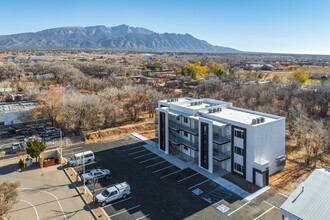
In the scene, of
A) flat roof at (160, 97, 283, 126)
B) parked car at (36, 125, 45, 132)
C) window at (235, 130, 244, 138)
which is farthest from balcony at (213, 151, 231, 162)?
parked car at (36, 125, 45, 132)

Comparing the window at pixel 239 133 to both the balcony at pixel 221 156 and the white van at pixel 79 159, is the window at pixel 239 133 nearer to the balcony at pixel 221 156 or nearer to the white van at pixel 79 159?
the balcony at pixel 221 156

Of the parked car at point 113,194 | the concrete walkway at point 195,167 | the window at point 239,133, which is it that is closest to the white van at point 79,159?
the concrete walkway at point 195,167

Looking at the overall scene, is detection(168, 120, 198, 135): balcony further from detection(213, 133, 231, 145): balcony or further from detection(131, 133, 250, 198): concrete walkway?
detection(131, 133, 250, 198): concrete walkway

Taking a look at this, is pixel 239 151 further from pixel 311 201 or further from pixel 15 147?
pixel 15 147

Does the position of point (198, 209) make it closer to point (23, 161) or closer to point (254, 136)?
point (254, 136)

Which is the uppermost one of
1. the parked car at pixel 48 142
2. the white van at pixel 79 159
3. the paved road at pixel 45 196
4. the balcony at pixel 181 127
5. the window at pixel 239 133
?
the window at pixel 239 133

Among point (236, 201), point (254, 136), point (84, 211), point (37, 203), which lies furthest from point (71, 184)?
point (254, 136)
